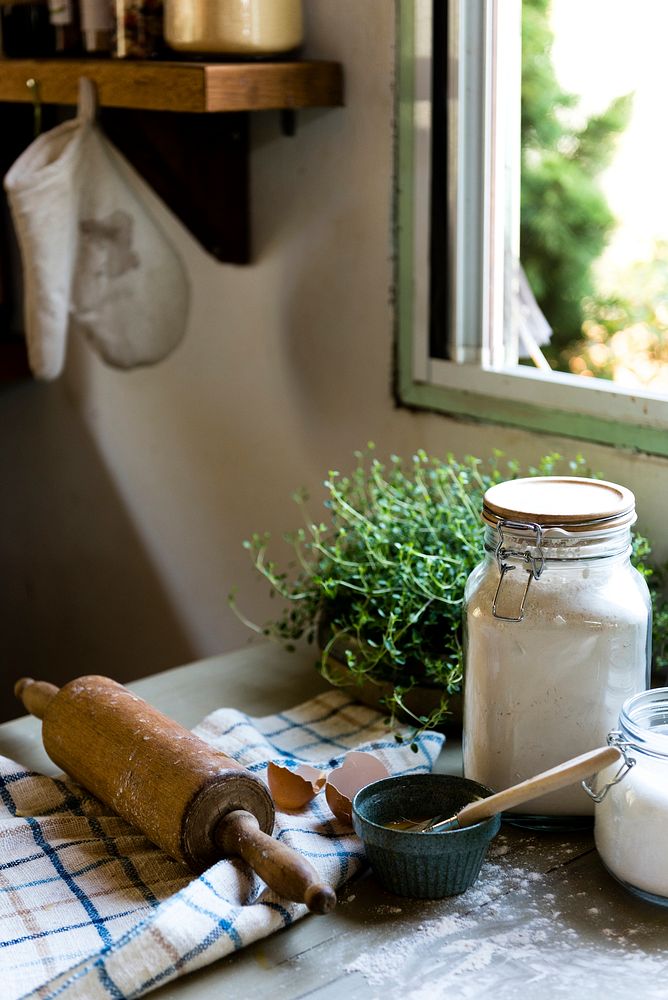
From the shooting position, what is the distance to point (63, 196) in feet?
4.71

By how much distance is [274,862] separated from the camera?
744mm

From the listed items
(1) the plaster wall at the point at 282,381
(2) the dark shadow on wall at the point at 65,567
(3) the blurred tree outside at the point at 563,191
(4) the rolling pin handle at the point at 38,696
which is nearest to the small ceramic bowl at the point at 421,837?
(4) the rolling pin handle at the point at 38,696

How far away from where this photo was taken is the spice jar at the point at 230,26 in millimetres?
1204

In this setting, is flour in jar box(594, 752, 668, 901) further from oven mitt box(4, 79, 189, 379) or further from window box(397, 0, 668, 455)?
oven mitt box(4, 79, 189, 379)

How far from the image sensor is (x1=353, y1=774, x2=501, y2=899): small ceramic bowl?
0.77 m

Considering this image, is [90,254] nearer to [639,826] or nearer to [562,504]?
[562,504]

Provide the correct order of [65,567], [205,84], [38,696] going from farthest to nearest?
[65,567]
[205,84]
[38,696]

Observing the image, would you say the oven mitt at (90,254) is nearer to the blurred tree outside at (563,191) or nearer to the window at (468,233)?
the window at (468,233)

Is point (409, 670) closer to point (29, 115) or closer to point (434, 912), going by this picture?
point (434, 912)

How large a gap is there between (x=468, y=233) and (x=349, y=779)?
66cm

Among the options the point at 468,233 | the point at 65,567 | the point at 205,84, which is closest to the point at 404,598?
the point at 468,233

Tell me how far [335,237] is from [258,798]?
2.65 feet

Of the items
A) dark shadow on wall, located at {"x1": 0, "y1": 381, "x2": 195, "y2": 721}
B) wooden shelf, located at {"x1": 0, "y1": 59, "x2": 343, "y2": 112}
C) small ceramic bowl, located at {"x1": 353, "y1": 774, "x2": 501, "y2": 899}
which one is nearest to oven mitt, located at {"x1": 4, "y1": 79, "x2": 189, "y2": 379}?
wooden shelf, located at {"x1": 0, "y1": 59, "x2": 343, "y2": 112}

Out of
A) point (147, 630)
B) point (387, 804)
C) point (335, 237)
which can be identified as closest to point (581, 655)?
point (387, 804)
